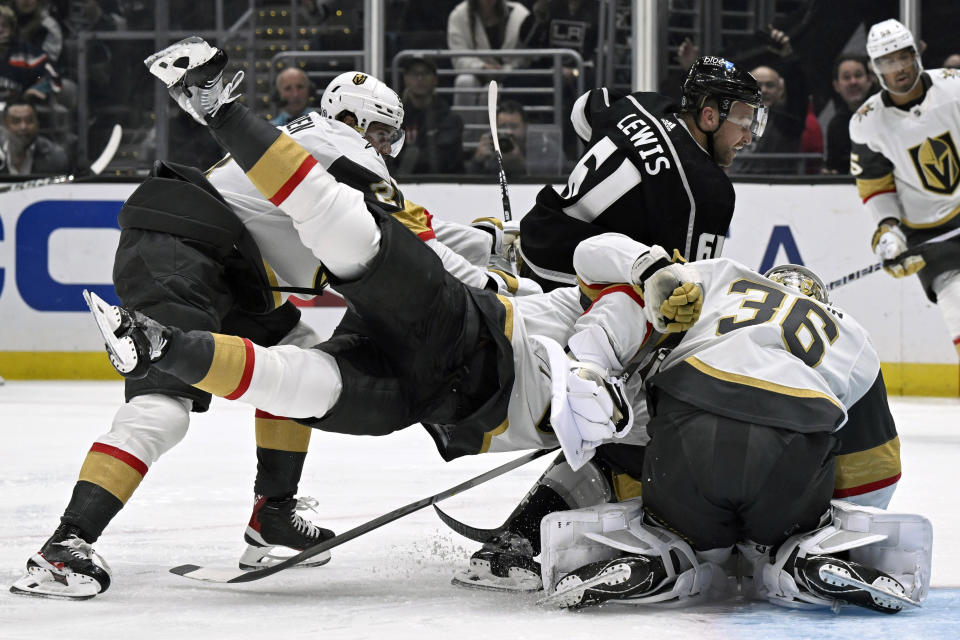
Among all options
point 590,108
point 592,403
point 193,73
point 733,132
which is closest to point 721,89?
point 733,132

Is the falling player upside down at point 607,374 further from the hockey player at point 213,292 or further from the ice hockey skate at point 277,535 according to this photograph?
the ice hockey skate at point 277,535

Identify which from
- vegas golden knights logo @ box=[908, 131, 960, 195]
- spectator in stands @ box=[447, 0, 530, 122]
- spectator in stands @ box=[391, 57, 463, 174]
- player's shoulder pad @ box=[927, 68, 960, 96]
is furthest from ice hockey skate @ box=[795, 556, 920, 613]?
spectator in stands @ box=[447, 0, 530, 122]

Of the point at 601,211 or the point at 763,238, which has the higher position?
the point at 601,211

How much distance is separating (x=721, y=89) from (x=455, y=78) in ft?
12.9

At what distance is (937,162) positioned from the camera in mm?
5445

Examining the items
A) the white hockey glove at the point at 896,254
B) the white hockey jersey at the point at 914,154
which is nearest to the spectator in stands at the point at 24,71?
the white hockey jersey at the point at 914,154

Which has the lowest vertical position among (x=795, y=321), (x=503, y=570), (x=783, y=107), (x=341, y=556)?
(x=341, y=556)

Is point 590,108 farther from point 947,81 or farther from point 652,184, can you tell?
point 947,81

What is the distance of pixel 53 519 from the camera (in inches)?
122

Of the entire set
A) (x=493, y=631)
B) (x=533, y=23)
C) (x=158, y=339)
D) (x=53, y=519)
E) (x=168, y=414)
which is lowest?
(x=53, y=519)

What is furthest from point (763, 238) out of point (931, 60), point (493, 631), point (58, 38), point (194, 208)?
point (493, 631)

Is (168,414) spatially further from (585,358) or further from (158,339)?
(585,358)

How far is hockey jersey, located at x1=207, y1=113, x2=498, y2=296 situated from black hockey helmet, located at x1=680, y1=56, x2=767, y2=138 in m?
0.55

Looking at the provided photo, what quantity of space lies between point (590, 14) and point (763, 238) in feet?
4.45
